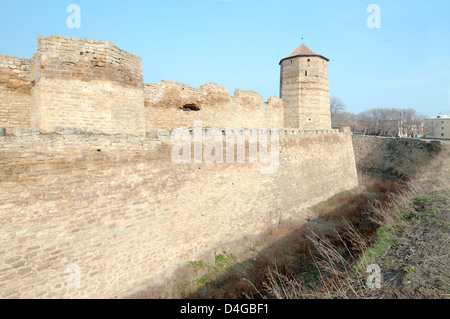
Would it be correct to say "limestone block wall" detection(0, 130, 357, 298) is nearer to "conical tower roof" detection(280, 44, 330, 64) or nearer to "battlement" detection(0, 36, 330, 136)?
"battlement" detection(0, 36, 330, 136)

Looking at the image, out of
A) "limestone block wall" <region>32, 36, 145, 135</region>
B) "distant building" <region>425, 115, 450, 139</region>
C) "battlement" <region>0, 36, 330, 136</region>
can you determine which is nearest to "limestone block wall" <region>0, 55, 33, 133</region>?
"battlement" <region>0, 36, 330, 136</region>

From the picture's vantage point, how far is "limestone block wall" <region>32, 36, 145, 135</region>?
5.26 m

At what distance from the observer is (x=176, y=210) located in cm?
595

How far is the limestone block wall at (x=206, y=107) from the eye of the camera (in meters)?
8.59

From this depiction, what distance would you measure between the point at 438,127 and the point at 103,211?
58.2 meters

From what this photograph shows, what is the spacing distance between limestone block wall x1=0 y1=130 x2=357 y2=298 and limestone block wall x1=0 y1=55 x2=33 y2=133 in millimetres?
2542

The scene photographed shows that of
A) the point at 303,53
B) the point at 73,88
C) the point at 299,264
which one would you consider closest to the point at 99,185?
the point at 73,88

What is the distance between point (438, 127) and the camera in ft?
146

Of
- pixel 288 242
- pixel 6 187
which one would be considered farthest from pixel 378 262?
pixel 6 187

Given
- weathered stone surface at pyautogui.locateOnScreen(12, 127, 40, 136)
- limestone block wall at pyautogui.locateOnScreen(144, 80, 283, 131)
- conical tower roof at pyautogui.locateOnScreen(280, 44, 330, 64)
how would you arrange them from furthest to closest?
conical tower roof at pyautogui.locateOnScreen(280, 44, 330, 64)
limestone block wall at pyautogui.locateOnScreen(144, 80, 283, 131)
weathered stone surface at pyautogui.locateOnScreen(12, 127, 40, 136)

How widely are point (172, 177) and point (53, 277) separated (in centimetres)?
290

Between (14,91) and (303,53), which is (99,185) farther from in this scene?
(303,53)

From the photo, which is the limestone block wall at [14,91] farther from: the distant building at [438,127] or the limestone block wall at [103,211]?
the distant building at [438,127]
